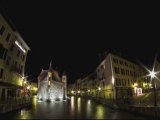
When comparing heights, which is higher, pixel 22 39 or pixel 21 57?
pixel 22 39

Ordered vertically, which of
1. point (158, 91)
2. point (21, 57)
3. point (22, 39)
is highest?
point (22, 39)

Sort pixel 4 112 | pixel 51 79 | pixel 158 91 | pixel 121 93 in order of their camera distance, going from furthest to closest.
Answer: pixel 51 79 → pixel 121 93 → pixel 158 91 → pixel 4 112

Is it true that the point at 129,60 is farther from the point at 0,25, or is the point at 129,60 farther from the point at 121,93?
the point at 0,25

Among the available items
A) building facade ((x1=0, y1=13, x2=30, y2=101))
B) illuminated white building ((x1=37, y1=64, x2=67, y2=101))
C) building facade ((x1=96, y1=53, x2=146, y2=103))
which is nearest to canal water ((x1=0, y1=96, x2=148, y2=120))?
building facade ((x1=0, y1=13, x2=30, y2=101))

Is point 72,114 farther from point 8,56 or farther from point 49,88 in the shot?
point 49,88

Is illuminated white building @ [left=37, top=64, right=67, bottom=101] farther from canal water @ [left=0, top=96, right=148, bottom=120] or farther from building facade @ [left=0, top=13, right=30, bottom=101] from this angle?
canal water @ [left=0, top=96, right=148, bottom=120]

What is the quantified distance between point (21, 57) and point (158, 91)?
36.5m

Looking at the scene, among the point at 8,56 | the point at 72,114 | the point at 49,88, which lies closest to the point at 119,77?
the point at 49,88

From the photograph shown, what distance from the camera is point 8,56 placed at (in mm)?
41312

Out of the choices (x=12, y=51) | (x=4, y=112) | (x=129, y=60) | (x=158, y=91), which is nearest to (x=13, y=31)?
(x=12, y=51)

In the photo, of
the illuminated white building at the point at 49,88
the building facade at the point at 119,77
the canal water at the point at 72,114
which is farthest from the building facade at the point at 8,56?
the building facade at the point at 119,77

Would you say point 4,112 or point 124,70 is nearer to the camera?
point 4,112

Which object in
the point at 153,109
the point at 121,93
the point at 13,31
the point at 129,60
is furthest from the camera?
the point at 129,60

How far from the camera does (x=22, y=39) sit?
48.5 meters
